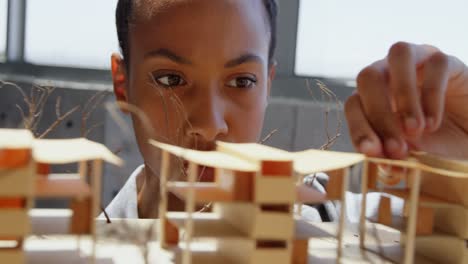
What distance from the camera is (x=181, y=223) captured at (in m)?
0.71

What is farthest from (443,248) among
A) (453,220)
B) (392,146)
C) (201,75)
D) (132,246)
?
(201,75)

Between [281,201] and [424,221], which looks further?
[424,221]

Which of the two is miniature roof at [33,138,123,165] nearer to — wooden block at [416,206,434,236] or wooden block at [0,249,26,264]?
wooden block at [0,249,26,264]

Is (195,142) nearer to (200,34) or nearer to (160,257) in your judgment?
(200,34)

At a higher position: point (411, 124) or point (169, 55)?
point (169, 55)

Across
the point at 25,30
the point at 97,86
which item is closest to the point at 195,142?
the point at 97,86

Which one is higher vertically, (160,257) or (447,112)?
(447,112)

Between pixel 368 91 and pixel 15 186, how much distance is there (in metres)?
0.53

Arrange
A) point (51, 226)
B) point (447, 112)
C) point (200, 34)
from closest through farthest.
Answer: point (51, 226) < point (447, 112) < point (200, 34)

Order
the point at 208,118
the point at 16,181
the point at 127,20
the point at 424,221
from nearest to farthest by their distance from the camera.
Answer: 1. the point at 16,181
2. the point at 424,221
3. the point at 208,118
4. the point at 127,20

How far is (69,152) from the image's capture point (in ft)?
2.09

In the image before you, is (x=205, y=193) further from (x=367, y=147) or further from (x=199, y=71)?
(x=199, y=71)

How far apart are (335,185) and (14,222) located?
0.40m

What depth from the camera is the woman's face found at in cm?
113
